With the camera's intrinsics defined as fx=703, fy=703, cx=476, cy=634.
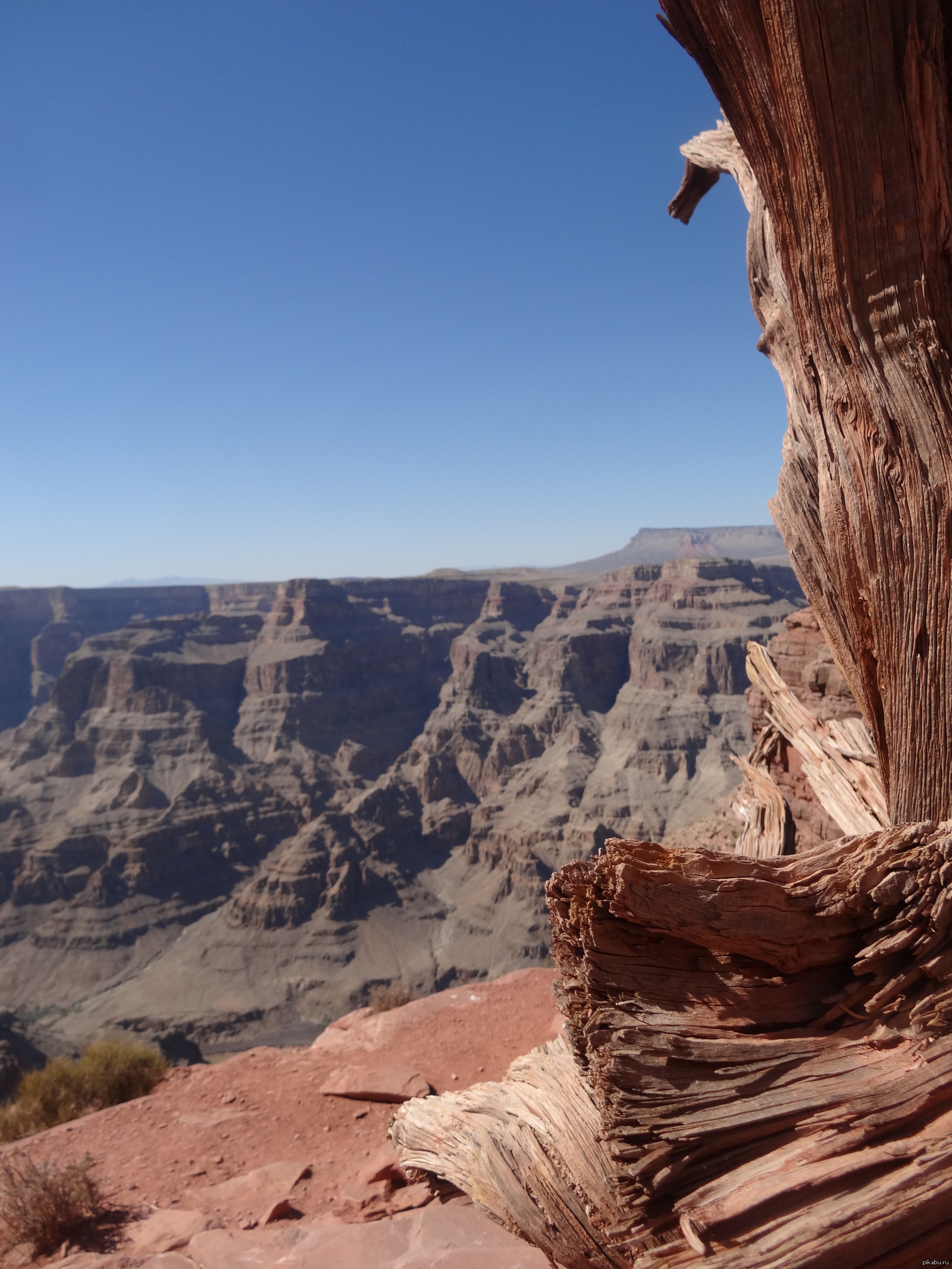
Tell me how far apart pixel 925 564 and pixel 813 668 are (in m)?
10.6

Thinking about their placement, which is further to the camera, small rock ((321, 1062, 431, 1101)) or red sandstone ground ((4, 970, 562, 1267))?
small rock ((321, 1062, 431, 1101))

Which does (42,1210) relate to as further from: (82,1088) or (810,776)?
(810,776)

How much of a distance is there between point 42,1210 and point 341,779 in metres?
76.0

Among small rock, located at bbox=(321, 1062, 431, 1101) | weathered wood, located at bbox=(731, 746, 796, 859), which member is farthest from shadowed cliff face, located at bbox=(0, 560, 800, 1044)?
weathered wood, located at bbox=(731, 746, 796, 859)

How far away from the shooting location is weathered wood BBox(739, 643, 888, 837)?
383 centimetres

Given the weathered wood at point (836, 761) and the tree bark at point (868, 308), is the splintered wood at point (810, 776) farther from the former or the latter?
the tree bark at point (868, 308)

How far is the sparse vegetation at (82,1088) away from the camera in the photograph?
10258 millimetres

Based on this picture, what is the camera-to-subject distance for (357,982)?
157 feet

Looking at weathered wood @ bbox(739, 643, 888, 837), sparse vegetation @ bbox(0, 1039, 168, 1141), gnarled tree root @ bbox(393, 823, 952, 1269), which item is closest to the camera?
gnarled tree root @ bbox(393, 823, 952, 1269)

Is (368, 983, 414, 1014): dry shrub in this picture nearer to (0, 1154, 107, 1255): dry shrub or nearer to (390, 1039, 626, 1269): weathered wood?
(0, 1154, 107, 1255): dry shrub

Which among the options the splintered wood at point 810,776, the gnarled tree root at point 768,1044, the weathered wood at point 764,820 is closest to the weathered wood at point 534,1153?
the gnarled tree root at point 768,1044

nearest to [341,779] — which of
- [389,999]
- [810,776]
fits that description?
[389,999]

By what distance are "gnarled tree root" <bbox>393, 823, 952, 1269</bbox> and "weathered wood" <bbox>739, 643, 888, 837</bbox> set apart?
3.47 feet

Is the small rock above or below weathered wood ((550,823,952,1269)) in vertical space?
below
